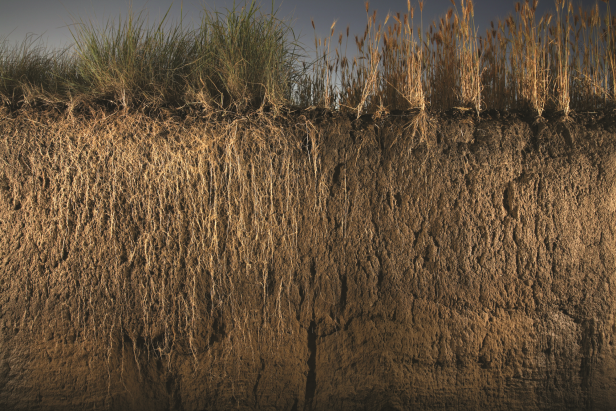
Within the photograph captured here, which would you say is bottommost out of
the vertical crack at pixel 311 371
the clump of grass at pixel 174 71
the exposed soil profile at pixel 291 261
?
the vertical crack at pixel 311 371

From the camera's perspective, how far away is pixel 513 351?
5.47 feet

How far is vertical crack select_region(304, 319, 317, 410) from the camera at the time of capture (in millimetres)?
1663

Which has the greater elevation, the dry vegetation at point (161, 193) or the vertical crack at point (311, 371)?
the dry vegetation at point (161, 193)

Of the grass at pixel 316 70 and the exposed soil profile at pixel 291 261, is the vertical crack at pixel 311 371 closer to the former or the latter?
the exposed soil profile at pixel 291 261

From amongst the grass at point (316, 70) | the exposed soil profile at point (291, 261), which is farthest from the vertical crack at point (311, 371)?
the grass at point (316, 70)

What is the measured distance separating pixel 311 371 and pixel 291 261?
0.63m

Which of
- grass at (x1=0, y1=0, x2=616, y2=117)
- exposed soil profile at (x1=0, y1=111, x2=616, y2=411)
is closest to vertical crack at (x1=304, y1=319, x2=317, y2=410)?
exposed soil profile at (x1=0, y1=111, x2=616, y2=411)

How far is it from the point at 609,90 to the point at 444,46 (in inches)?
39.5

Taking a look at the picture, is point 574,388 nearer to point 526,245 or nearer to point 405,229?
point 526,245

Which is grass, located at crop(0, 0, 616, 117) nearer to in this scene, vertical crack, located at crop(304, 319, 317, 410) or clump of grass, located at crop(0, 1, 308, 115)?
clump of grass, located at crop(0, 1, 308, 115)

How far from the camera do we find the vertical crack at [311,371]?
65.5 inches

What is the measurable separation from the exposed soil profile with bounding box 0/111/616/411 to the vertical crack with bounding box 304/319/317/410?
0.03 ft

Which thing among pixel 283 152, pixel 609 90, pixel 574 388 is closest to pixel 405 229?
pixel 283 152

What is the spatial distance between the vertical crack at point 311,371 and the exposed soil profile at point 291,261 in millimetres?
11
